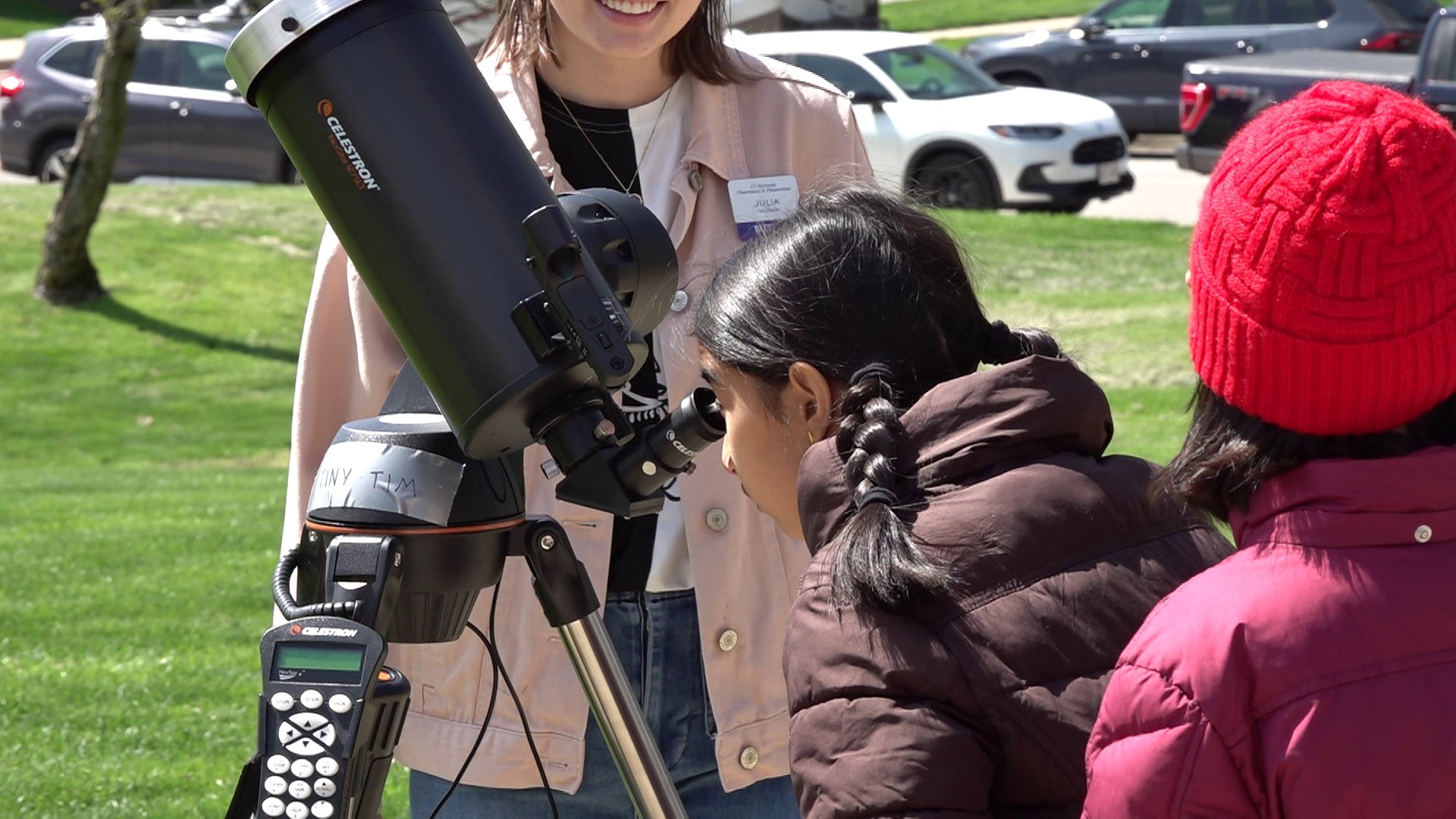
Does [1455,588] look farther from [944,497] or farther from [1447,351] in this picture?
[944,497]

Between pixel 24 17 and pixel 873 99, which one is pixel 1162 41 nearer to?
pixel 873 99

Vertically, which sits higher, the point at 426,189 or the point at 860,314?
the point at 426,189

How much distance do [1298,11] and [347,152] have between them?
1818 centimetres

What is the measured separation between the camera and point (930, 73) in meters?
15.3

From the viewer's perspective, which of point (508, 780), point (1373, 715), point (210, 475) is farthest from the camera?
point (210, 475)

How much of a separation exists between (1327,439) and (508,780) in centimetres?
122

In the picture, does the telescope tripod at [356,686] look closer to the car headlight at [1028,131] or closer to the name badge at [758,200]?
the name badge at [758,200]

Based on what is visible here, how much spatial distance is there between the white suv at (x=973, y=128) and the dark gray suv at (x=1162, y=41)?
392 centimetres

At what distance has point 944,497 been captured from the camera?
173cm

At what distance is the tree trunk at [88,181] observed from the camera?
12102 mm

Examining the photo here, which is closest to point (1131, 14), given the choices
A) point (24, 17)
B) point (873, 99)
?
point (873, 99)

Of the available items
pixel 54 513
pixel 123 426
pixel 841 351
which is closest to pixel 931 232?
pixel 841 351

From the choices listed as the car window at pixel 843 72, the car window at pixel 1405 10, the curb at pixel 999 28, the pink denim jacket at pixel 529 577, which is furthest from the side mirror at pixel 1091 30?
the pink denim jacket at pixel 529 577

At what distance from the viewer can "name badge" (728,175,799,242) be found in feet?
8.07
